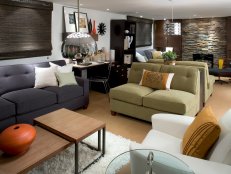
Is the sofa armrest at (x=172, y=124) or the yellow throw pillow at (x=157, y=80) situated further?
the yellow throw pillow at (x=157, y=80)

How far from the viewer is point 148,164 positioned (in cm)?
146

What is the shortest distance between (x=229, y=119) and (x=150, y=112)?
1.71 metres

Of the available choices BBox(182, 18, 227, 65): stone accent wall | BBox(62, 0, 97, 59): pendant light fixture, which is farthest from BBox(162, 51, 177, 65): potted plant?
BBox(182, 18, 227, 65): stone accent wall

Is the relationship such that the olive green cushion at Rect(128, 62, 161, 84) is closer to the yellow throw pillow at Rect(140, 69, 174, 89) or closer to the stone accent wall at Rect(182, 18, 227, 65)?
the yellow throw pillow at Rect(140, 69, 174, 89)

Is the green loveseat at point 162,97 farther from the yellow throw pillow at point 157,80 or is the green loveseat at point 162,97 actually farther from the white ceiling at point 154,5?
the white ceiling at point 154,5

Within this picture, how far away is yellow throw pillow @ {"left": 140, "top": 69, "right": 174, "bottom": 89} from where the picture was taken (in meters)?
3.62

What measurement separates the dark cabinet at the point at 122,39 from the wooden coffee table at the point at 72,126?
3.58 m

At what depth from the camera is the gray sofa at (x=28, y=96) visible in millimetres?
2977

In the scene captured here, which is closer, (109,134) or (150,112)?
(109,134)


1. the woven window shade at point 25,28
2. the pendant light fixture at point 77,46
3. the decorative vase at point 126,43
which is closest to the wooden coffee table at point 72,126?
the pendant light fixture at point 77,46

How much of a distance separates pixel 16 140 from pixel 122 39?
4.67m

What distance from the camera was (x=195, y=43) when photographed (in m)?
8.21

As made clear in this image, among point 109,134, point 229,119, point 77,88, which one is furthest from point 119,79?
point 229,119

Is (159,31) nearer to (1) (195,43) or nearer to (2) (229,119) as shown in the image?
(1) (195,43)
